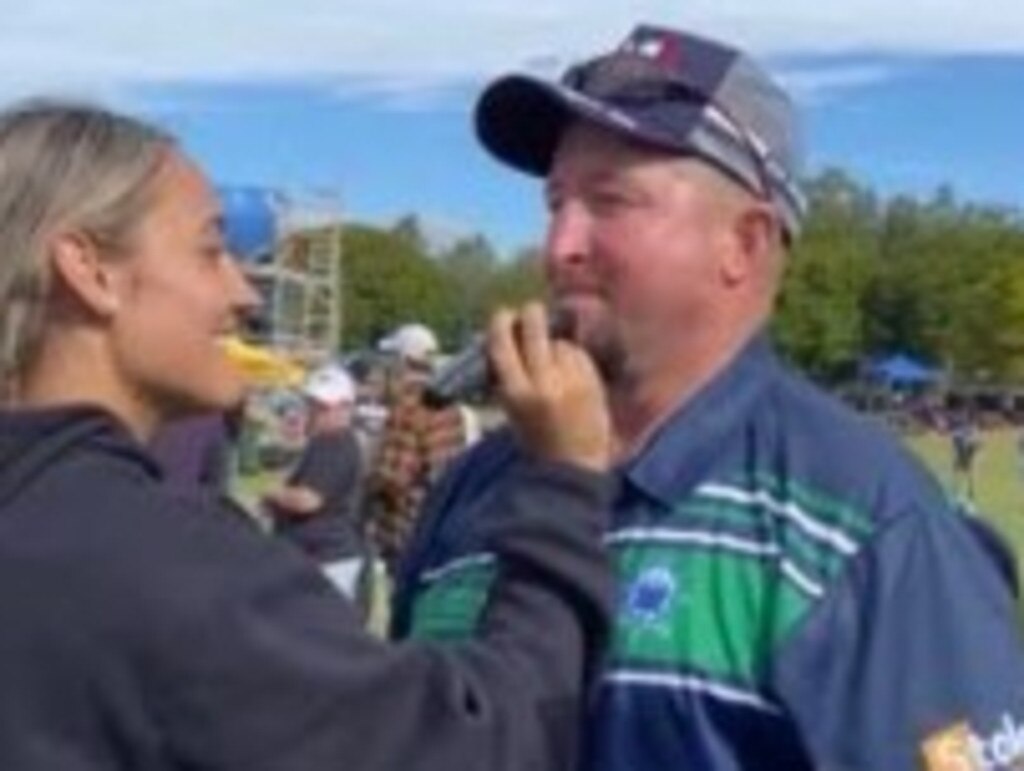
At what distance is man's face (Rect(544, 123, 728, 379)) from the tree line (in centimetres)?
9360

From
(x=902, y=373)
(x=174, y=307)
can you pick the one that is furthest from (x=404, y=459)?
(x=902, y=373)

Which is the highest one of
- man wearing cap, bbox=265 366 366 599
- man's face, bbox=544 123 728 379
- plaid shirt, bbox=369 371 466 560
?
man's face, bbox=544 123 728 379

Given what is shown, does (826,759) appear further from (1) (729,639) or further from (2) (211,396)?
(2) (211,396)

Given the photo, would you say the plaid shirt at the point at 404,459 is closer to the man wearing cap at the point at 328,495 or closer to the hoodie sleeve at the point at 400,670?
the man wearing cap at the point at 328,495

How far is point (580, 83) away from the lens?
395 cm

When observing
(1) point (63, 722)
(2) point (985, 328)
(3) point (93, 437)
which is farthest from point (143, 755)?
(2) point (985, 328)

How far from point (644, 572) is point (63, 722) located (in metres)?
0.90

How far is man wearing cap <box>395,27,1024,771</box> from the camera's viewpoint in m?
3.47

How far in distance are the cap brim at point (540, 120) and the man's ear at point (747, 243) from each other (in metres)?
0.14

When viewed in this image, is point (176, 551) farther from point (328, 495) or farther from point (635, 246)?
point (328, 495)

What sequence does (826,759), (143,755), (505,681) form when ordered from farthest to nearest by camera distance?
1. (826,759)
2. (505,681)
3. (143,755)

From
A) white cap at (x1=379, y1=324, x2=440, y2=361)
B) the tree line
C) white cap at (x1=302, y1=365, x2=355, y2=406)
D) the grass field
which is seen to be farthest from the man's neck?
the tree line

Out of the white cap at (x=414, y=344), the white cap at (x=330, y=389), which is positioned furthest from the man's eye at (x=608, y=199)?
the white cap at (x=330, y=389)

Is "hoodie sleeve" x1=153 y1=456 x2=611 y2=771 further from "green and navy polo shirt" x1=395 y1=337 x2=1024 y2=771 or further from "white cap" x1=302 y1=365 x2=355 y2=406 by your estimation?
"white cap" x1=302 y1=365 x2=355 y2=406
